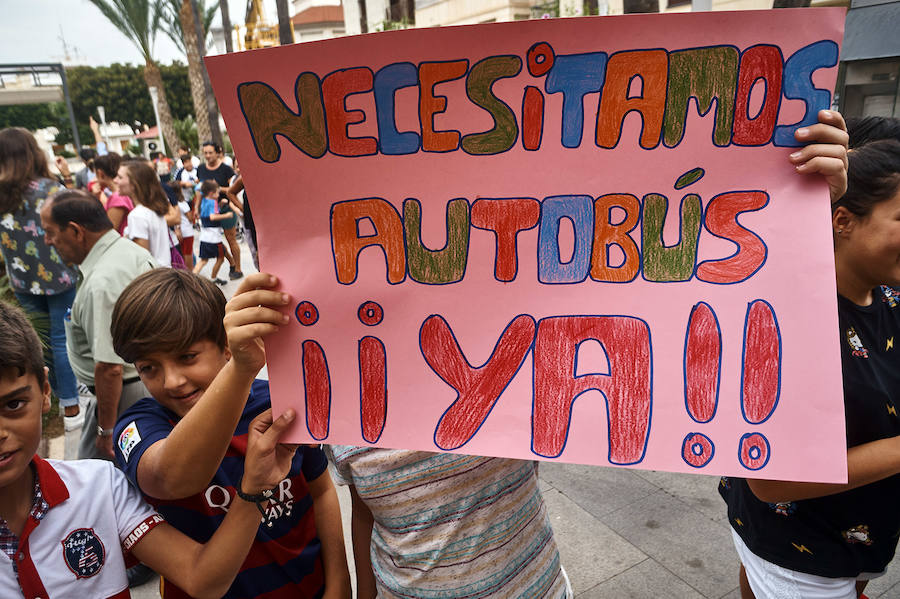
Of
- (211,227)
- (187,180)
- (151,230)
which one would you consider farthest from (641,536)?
(187,180)

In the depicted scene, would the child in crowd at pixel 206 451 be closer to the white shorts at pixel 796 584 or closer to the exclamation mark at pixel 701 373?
the exclamation mark at pixel 701 373

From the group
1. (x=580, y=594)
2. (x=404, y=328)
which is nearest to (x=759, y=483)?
(x=404, y=328)

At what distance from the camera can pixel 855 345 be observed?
132cm

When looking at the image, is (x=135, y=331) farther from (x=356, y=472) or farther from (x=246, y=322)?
(x=356, y=472)

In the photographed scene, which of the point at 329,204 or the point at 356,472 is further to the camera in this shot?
the point at 356,472

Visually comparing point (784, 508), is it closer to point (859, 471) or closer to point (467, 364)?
point (859, 471)

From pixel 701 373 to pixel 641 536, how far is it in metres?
2.06

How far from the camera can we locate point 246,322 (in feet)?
3.18

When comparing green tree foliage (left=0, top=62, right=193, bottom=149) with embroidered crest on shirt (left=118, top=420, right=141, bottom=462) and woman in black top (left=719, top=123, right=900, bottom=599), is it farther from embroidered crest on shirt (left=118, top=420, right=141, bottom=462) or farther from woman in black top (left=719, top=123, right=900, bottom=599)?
woman in black top (left=719, top=123, right=900, bottom=599)

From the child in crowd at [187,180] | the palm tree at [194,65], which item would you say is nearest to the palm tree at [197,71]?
the palm tree at [194,65]

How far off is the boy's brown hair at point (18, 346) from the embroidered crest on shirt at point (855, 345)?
1.64 meters

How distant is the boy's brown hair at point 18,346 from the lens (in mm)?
1041

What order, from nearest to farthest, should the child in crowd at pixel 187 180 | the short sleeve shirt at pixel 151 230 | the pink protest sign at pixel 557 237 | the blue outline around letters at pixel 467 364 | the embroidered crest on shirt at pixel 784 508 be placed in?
the pink protest sign at pixel 557 237, the blue outline around letters at pixel 467 364, the embroidered crest on shirt at pixel 784 508, the short sleeve shirt at pixel 151 230, the child in crowd at pixel 187 180

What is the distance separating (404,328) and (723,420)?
544mm
